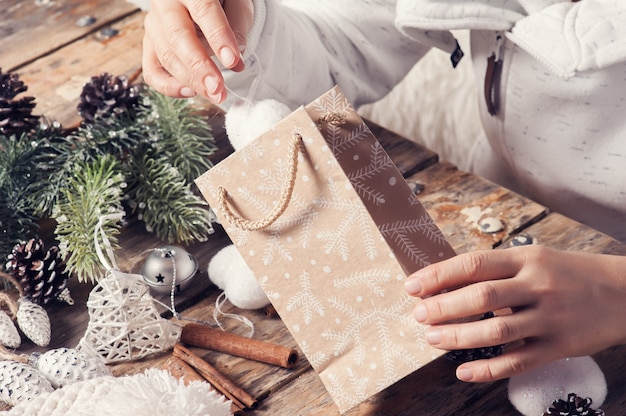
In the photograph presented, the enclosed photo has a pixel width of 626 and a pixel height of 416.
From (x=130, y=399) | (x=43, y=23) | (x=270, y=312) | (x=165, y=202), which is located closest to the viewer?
(x=130, y=399)

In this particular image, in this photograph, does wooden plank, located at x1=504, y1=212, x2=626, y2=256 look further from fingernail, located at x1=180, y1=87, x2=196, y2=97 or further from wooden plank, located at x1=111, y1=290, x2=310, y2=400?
fingernail, located at x1=180, y1=87, x2=196, y2=97

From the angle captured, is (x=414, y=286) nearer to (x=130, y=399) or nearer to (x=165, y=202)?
(x=130, y=399)

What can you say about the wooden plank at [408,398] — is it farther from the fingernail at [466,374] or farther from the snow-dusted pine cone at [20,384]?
the snow-dusted pine cone at [20,384]

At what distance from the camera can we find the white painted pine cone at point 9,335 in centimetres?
77

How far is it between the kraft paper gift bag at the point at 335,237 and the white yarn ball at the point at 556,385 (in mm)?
103

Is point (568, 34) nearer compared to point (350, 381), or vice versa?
point (350, 381)

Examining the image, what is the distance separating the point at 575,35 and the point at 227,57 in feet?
1.29

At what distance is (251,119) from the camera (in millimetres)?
749

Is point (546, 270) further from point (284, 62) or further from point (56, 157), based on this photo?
point (56, 157)

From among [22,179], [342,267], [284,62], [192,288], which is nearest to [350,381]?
[342,267]

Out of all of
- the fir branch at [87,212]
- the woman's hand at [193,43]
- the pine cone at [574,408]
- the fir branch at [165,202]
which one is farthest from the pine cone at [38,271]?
the pine cone at [574,408]

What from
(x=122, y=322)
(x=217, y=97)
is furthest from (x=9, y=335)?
(x=217, y=97)

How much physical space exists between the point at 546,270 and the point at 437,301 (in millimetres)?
114

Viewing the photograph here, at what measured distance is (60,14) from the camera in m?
1.29
